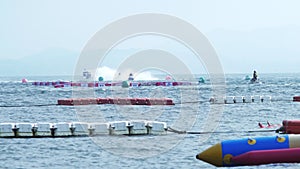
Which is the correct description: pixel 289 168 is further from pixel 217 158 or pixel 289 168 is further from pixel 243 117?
pixel 243 117

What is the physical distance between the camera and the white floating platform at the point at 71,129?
171 ft

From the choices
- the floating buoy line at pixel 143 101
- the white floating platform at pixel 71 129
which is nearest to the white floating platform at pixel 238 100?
the floating buoy line at pixel 143 101

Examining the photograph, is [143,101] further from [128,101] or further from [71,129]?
[71,129]

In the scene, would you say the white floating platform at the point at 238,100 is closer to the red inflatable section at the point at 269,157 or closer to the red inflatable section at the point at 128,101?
the red inflatable section at the point at 128,101

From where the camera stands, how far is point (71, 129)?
52469mm

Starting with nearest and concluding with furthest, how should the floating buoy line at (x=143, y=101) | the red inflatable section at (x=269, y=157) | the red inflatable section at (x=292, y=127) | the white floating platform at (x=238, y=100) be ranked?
A: the red inflatable section at (x=269, y=157)
the red inflatable section at (x=292, y=127)
the floating buoy line at (x=143, y=101)
the white floating platform at (x=238, y=100)

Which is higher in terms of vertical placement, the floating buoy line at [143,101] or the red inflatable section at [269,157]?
the floating buoy line at [143,101]

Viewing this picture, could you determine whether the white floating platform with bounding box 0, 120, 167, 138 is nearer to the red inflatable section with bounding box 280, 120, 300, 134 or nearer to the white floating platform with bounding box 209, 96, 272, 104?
the red inflatable section with bounding box 280, 120, 300, 134

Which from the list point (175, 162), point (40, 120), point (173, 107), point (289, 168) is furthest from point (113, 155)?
point (173, 107)

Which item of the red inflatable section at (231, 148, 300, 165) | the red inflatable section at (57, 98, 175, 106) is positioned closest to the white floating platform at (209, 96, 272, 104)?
the red inflatable section at (57, 98, 175, 106)

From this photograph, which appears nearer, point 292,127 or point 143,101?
point 292,127

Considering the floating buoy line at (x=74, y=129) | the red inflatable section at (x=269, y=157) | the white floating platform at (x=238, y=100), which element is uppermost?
the white floating platform at (x=238, y=100)

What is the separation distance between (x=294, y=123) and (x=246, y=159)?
1340 centimetres

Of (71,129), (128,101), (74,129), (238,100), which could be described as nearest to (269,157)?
(74,129)
